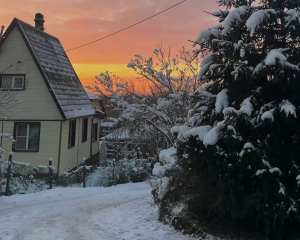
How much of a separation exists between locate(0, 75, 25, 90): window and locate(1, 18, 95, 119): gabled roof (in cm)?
144

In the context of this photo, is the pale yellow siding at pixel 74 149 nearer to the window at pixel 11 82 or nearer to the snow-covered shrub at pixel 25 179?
the snow-covered shrub at pixel 25 179

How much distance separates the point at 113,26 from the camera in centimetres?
1603

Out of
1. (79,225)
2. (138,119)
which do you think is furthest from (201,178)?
(138,119)

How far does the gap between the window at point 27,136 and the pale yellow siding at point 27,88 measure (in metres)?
0.48

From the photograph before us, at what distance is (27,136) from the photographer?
1566cm

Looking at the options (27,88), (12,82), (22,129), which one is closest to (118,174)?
(22,129)

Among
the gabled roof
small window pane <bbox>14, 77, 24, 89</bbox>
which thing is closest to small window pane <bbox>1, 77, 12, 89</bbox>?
small window pane <bbox>14, 77, 24, 89</bbox>

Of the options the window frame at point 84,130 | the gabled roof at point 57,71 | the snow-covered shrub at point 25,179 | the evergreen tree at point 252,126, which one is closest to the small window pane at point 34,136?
the gabled roof at point 57,71

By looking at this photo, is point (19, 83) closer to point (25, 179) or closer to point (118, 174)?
point (25, 179)

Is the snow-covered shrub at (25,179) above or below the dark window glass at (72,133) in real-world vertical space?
below

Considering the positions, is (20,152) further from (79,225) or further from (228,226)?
(228,226)

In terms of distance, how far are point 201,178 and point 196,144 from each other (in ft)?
2.04

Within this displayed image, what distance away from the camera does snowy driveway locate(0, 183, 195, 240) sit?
6.20 meters

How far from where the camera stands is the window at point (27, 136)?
1550cm
